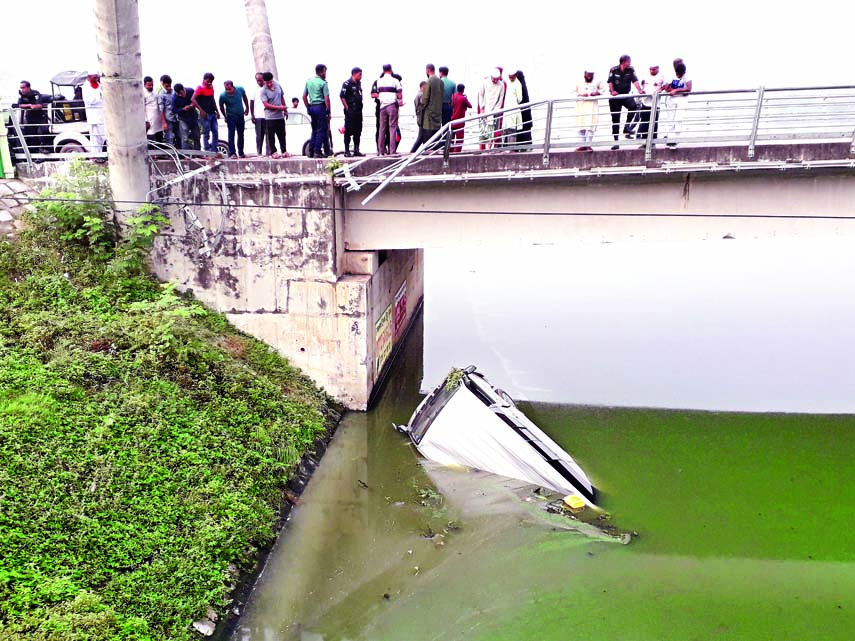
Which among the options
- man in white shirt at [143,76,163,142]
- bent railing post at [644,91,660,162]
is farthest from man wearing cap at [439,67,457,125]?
man in white shirt at [143,76,163,142]

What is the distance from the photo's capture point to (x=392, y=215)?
1282cm

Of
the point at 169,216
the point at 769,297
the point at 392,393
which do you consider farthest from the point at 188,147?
the point at 769,297

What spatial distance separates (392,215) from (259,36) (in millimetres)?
7361

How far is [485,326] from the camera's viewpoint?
18.5m

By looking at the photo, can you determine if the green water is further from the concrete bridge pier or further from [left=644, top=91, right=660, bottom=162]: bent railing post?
[left=644, top=91, right=660, bottom=162]: bent railing post

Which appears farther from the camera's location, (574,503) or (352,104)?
(352,104)

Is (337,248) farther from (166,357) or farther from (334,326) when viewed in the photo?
(166,357)

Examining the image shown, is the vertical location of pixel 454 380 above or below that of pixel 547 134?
below

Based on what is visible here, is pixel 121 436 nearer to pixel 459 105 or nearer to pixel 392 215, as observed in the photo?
pixel 392 215

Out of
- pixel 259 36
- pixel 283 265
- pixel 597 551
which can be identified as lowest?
pixel 597 551

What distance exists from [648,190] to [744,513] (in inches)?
213

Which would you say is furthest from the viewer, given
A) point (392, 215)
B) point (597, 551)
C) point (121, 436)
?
point (392, 215)

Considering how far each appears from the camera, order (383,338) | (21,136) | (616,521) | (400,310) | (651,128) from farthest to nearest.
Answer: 1. (400,310)
2. (383,338)
3. (21,136)
4. (651,128)
5. (616,521)

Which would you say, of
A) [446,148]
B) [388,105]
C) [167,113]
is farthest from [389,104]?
[167,113]
